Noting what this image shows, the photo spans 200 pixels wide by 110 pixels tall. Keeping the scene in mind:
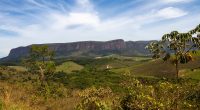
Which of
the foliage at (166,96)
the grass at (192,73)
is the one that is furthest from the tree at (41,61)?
the foliage at (166,96)

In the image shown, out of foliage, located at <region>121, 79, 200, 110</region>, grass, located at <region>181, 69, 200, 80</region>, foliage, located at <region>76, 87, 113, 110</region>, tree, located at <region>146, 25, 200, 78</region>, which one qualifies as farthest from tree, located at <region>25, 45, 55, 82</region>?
foliage, located at <region>121, 79, 200, 110</region>

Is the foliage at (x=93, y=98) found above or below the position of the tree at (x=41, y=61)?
above

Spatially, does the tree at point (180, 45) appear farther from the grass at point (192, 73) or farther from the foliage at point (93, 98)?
the grass at point (192, 73)

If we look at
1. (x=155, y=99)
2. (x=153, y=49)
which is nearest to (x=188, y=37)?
(x=155, y=99)

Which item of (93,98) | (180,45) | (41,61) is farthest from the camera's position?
(41,61)

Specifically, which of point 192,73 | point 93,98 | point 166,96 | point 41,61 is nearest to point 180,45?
point 93,98

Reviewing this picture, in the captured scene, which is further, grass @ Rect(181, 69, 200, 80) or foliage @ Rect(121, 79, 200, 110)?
grass @ Rect(181, 69, 200, 80)

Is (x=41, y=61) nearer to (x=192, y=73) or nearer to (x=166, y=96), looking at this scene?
(x=192, y=73)

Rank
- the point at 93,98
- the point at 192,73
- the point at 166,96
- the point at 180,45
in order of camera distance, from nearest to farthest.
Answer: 1. the point at 166,96
2. the point at 93,98
3. the point at 180,45
4. the point at 192,73

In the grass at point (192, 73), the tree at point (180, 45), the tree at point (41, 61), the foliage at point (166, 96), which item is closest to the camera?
the foliage at point (166, 96)

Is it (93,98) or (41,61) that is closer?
(93,98)

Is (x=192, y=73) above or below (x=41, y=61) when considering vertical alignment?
below

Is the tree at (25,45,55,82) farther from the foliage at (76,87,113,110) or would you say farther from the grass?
the foliage at (76,87,113,110)

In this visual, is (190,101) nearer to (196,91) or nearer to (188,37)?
(196,91)
